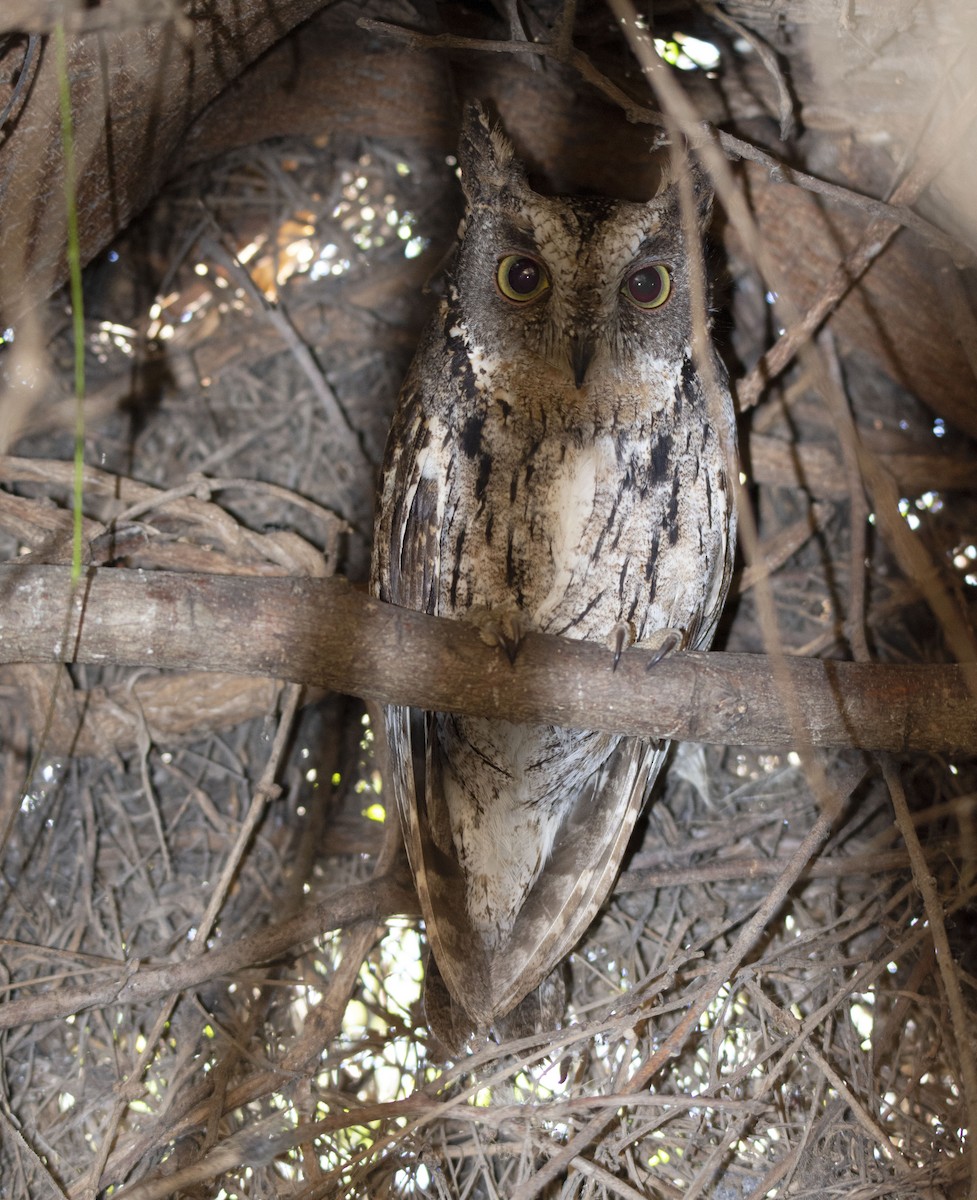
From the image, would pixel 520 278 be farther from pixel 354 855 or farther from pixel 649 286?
pixel 354 855

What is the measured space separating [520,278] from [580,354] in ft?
0.67

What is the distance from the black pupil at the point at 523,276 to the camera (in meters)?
1.87

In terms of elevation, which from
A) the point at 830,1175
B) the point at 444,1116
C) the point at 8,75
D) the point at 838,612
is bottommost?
Answer: the point at 444,1116

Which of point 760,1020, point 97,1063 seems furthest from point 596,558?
point 97,1063

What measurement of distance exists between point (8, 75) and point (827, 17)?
1655 mm

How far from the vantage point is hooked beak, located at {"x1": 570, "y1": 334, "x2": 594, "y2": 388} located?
6.04 feet

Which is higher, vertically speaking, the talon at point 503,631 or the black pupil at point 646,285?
the black pupil at point 646,285

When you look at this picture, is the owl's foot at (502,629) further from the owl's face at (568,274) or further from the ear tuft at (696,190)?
the ear tuft at (696,190)

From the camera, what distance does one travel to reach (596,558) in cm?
196

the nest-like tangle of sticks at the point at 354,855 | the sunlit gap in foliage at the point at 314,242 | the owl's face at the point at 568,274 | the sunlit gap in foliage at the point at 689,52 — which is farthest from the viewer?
the sunlit gap in foliage at the point at 314,242

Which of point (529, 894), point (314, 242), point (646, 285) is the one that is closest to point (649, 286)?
point (646, 285)

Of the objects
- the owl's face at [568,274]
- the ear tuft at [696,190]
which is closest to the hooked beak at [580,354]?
the owl's face at [568,274]

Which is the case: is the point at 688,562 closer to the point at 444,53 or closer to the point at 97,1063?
the point at 444,53

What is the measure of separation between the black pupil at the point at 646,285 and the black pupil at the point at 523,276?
0.19 m
